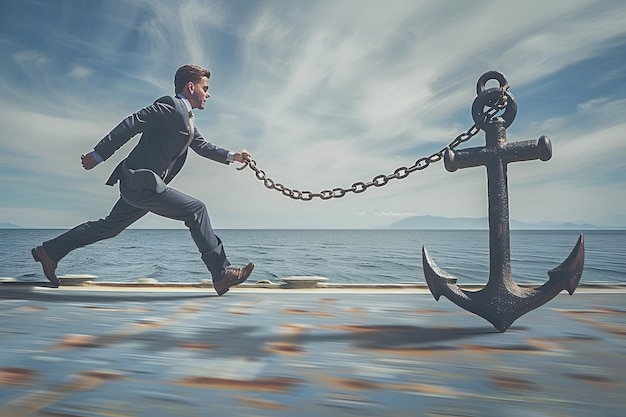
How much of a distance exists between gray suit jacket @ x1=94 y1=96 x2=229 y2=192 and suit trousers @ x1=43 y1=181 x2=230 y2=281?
0.10 metres

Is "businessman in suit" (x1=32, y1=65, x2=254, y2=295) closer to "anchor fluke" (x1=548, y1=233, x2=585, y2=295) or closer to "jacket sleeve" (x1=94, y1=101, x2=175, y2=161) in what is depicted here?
"jacket sleeve" (x1=94, y1=101, x2=175, y2=161)

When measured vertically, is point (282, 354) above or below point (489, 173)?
below

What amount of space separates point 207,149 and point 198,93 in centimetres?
41

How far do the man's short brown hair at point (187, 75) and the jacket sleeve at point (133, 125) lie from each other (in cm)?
29

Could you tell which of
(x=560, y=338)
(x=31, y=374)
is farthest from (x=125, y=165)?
(x=560, y=338)

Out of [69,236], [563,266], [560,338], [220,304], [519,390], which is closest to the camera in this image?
→ [519,390]

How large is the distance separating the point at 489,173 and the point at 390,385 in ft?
4.20

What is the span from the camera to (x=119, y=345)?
5.71 ft

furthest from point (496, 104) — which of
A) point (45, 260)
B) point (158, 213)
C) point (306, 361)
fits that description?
point (45, 260)

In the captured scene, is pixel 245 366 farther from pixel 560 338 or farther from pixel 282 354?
pixel 560 338

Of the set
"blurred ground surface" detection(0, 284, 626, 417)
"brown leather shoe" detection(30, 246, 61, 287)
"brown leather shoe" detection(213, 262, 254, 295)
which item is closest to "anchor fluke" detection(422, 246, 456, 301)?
"blurred ground surface" detection(0, 284, 626, 417)

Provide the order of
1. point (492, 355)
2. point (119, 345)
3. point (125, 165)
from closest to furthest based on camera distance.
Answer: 1. point (492, 355)
2. point (119, 345)
3. point (125, 165)

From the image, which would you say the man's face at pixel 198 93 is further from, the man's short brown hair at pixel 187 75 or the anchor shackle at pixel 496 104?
the anchor shackle at pixel 496 104

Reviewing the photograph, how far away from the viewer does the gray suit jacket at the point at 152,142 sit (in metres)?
2.89
